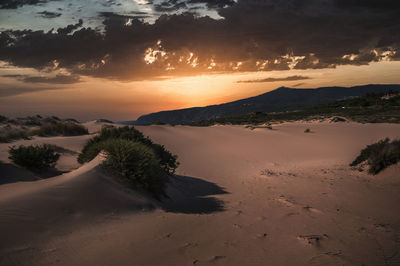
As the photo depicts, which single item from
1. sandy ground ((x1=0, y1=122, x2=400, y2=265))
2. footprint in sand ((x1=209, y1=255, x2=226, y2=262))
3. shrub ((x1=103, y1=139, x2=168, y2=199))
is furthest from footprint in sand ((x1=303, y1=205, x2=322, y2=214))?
shrub ((x1=103, y1=139, x2=168, y2=199))

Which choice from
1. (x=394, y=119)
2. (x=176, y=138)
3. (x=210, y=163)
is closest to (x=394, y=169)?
(x=210, y=163)

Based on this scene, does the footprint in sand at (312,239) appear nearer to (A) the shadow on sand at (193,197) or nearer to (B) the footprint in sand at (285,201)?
(B) the footprint in sand at (285,201)

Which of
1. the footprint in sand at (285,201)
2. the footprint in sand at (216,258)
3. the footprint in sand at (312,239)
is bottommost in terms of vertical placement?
the footprint in sand at (285,201)

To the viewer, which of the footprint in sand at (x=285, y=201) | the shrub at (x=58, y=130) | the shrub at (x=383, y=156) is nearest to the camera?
the footprint in sand at (x=285, y=201)

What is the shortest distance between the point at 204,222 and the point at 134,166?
247 centimetres

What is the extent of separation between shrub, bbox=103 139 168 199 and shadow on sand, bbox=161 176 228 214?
585 millimetres

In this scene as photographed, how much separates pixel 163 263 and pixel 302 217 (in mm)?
3179

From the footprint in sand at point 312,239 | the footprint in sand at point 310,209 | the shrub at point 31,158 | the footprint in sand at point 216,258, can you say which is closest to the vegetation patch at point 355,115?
the footprint in sand at point 310,209

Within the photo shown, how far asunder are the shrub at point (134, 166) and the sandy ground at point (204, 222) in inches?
14.2

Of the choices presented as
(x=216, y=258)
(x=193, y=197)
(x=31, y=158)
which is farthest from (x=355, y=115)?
(x=216, y=258)

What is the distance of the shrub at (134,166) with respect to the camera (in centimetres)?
625

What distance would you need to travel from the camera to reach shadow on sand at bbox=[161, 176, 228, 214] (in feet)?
19.6

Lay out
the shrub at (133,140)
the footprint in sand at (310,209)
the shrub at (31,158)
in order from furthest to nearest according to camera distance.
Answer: the shrub at (133,140) < the shrub at (31,158) < the footprint in sand at (310,209)

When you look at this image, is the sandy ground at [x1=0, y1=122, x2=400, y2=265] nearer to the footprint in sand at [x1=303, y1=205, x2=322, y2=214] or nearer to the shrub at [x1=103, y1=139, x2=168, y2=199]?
the footprint in sand at [x1=303, y1=205, x2=322, y2=214]
